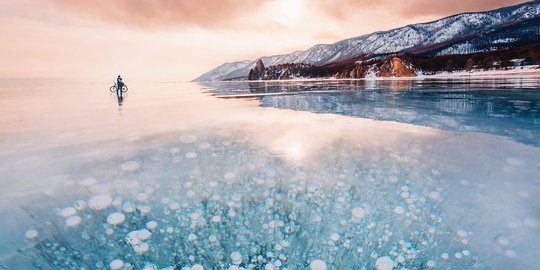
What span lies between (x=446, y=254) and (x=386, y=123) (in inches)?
253

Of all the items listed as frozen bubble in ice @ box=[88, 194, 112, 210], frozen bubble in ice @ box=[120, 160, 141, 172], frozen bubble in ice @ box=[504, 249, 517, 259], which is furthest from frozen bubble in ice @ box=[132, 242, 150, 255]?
frozen bubble in ice @ box=[504, 249, 517, 259]

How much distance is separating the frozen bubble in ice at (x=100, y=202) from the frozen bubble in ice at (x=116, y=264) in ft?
4.10

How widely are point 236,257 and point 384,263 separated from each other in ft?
4.56

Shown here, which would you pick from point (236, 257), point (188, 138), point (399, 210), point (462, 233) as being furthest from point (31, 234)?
point (462, 233)

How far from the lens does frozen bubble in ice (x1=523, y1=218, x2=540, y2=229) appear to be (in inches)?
119

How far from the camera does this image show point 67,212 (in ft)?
11.5

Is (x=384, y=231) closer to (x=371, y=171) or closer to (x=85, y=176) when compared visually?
(x=371, y=171)

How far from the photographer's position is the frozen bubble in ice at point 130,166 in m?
4.98

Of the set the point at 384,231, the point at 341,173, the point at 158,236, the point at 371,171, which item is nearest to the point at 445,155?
the point at 371,171

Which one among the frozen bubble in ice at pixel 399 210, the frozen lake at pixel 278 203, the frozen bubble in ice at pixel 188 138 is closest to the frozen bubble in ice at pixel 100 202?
the frozen lake at pixel 278 203

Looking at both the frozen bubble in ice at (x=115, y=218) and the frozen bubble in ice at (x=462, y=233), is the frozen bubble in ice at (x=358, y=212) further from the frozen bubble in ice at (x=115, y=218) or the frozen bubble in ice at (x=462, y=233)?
the frozen bubble in ice at (x=115, y=218)

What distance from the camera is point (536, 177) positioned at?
418cm

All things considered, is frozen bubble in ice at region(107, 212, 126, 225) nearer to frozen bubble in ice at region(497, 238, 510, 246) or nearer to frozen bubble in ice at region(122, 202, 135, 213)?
frozen bubble in ice at region(122, 202, 135, 213)

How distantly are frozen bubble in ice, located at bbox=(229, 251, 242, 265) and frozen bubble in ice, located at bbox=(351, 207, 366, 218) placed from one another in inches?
57.7
